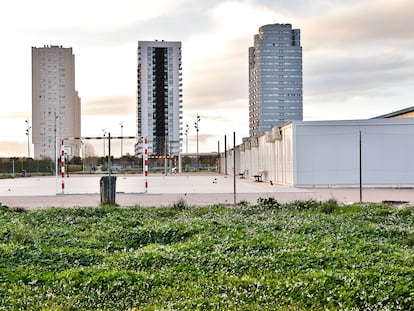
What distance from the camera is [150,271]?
720 cm

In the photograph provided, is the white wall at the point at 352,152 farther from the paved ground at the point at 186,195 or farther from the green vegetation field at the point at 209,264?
the green vegetation field at the point at 209,264

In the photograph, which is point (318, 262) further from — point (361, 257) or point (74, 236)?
point (74, 236)

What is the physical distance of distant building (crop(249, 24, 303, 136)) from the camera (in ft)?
401

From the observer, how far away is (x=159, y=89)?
99562mm

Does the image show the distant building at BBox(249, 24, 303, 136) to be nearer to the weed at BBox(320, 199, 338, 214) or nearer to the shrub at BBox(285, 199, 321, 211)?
the shrub at BBox(285, 199, 321, 211)

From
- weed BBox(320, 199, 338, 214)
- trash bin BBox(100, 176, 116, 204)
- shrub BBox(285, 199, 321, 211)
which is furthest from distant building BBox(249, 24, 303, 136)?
weed BBox(320, 199, 338, 214)

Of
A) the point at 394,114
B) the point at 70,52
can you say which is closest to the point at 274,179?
the point at 394,114

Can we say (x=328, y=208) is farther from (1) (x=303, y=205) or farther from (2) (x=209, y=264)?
(2) (x=209, y=264)

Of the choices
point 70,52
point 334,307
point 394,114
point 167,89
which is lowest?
point 334,307

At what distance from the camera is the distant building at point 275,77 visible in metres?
122

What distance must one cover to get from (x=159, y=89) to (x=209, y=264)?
93436 mm

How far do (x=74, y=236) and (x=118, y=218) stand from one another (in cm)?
254

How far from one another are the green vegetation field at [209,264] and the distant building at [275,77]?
108 m

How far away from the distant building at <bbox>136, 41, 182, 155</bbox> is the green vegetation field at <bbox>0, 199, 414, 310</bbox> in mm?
83502
